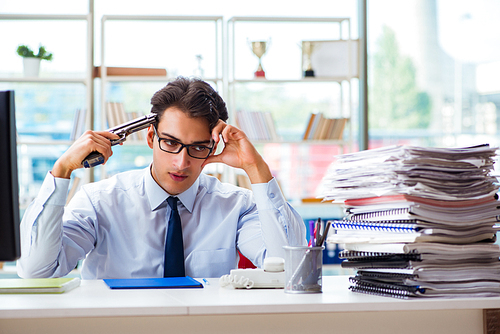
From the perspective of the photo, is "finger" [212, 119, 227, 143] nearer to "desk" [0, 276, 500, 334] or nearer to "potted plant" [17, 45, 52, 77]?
"desk" [0, 276, 500, 334]

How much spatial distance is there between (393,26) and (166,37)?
1.73 meters

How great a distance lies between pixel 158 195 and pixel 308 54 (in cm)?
221

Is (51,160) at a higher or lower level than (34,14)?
lower

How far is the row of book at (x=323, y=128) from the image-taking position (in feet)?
11.8

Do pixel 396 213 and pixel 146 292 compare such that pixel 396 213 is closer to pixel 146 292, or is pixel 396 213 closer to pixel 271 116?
pixel 146 292

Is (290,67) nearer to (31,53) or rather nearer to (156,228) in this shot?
(31,53)

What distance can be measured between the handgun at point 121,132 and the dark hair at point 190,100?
75mm

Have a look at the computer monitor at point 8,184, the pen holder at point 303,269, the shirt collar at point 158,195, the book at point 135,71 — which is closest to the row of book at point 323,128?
the book at point 135,71

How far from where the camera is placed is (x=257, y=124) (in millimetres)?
3561

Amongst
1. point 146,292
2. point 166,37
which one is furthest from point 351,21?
point 146,292

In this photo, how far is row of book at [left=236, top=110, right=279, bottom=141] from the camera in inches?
139

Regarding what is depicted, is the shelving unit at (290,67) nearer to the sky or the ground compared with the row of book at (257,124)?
nearer to the sky

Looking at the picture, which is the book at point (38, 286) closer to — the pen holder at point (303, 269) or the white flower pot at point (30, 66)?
the pen holder at point (303, 269)

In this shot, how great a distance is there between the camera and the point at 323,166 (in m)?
3.82
